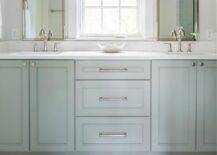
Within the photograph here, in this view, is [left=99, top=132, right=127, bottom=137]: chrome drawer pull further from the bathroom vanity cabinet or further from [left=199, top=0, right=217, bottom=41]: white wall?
[left=199, top=0, right=217, bottom=41]: white wall

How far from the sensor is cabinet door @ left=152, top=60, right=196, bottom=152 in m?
3.82

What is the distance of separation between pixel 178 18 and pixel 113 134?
136cm

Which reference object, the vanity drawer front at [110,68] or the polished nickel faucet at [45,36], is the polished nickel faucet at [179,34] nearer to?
the vanity drawer front at [110,68]

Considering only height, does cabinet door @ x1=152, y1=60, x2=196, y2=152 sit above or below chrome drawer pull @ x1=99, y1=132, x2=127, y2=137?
above

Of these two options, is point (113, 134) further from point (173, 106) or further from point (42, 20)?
point (42, 20)

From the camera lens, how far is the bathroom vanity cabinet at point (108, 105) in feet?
12.5

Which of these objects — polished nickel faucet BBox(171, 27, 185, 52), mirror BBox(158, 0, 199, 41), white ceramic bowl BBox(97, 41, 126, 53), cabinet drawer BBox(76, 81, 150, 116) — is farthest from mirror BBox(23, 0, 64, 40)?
polished nickel faucet BBox(171, 27, 185, 52)

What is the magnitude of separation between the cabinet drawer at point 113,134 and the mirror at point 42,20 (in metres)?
1.05

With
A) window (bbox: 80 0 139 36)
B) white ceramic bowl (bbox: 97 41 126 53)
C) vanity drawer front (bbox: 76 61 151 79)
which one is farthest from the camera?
window (bbox: 80 0 139 36)

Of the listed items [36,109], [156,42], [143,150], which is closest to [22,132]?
[36,109]

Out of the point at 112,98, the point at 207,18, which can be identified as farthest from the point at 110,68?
the point at 207,18

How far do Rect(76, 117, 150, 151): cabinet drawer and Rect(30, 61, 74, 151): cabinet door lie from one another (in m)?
0.10

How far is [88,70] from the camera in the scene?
3.81 metres

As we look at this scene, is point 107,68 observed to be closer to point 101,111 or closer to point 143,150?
point 101,111
